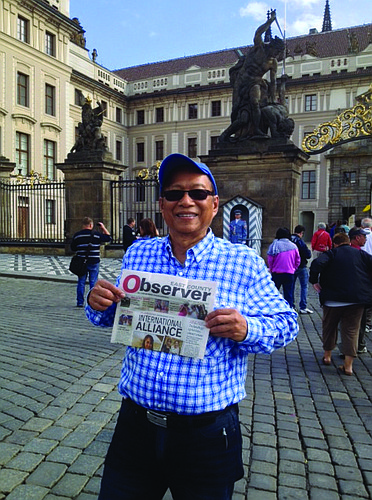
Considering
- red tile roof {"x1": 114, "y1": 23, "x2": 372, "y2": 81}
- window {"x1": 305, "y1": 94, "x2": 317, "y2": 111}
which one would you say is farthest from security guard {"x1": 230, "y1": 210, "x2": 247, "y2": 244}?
red tile roof {"x1": 114, "y1": 23, "x2": 372, "y2": 81}

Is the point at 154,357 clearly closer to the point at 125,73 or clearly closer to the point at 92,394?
the point at 92,394

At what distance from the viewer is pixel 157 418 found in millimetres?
1677

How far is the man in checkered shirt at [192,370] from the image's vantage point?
165cm

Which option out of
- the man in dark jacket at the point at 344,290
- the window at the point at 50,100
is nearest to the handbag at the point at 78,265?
the man in dark jacket at the point at 344,290

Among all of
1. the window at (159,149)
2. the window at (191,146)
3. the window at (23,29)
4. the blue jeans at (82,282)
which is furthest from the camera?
the window at (159,149)

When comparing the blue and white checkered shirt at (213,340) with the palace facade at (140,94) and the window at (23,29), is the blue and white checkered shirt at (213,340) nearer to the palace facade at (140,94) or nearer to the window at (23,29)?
the palace facade at (140,94)

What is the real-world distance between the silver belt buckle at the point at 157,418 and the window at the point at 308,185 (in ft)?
135

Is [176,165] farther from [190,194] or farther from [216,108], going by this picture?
[216,108]

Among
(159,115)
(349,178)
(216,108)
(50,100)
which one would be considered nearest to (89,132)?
(50,100)

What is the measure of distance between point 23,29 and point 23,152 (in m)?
8.85

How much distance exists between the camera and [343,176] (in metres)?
38.5

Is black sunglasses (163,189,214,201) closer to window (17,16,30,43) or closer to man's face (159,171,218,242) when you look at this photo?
man's face (159,171,218,242)

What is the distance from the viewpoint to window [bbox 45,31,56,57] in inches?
1372

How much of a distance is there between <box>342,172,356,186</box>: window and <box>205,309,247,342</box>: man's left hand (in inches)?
1559
